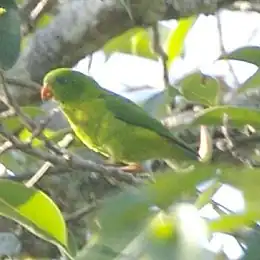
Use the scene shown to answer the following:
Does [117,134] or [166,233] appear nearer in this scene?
[166,233]

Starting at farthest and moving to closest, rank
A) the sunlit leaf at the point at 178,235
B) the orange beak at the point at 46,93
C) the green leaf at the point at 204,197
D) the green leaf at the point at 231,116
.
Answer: the orange beak at the point at 46,93 < the green leaf at the point at 231,116 < the green leaf at the point at 204,197 < the sunlit leaf at the point at 178,235

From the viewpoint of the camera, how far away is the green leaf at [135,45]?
2377mm

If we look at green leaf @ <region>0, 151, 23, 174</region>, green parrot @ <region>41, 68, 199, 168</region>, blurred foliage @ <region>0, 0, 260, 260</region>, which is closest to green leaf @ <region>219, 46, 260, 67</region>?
blurred foliage @ <region>0, 0, 260, 260</region>

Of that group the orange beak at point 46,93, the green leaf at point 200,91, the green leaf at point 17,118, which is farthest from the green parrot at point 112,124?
the green leaf at point 200,91

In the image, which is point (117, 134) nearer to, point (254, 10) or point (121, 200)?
point (254, 10)

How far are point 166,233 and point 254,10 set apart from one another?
1.38 meters

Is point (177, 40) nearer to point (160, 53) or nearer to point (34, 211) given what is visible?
point (160, 53)

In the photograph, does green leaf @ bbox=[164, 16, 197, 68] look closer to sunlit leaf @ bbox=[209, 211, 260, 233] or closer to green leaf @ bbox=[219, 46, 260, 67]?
green leaf @ bbox=[219, 46, 260, 67]

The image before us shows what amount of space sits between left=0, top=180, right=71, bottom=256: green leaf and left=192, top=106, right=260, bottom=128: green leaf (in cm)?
36

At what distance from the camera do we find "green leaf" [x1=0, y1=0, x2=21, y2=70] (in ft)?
4.26

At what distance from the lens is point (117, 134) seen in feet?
7.68

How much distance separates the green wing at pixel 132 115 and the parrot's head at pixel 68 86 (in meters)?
0.08

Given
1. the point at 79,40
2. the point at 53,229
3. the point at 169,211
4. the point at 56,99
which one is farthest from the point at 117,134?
the point at 169,211

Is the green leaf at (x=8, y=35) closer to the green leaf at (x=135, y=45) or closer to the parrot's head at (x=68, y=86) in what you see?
the parrot's head at (x=68, y=86)
